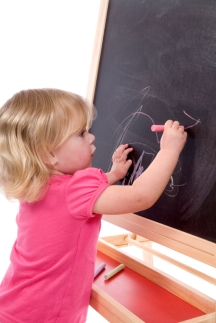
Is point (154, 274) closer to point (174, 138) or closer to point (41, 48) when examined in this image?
point (174, 138)

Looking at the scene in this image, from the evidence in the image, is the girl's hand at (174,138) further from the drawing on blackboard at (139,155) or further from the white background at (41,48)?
the white background at (41,48)

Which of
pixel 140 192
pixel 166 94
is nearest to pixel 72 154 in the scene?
pixel 140 192

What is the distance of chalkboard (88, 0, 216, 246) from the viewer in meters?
0.80

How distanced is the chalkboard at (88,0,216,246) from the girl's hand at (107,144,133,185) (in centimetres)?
2

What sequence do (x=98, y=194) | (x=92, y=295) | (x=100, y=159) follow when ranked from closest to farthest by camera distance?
1. (x=98, y=194)
2. (x=92, y=295)
3. (x=100, y=159)

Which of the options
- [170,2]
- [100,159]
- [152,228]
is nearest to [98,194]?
[152,228]

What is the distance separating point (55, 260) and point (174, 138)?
41 centimetres

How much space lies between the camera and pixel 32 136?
795 mm

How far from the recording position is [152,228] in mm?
912

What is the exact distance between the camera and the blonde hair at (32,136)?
789mm

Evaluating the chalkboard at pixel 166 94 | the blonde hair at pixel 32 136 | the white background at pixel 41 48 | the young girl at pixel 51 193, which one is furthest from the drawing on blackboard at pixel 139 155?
the white background at pixel 41 48

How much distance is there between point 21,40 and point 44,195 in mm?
1190

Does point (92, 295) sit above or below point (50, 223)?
below

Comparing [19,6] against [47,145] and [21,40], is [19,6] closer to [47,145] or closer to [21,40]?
[21,40]
